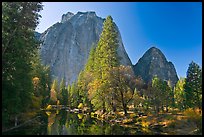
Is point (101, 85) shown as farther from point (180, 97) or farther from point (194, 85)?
point (180, 97)

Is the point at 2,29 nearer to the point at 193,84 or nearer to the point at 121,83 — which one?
the point at 121,83

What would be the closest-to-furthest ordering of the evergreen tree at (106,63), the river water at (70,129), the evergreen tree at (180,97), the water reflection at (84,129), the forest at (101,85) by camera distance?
the forest at (101,85) < the river water at (70,129) < the water reflection at (84,129) < the evergreen tree at (106,63) < the evergreen tree at (180,97)

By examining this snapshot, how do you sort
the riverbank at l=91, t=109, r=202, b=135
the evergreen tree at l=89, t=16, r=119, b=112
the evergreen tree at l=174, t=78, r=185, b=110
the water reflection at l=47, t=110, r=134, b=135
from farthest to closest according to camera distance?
the evergreen tree at l=174, t=78, r=185, b=110 < the evergreen tree at l=89, t=16, r=119, b=112 < the riverbank at l=91, t=109, r=202, b=135 < the water reflection at l=47, t=110, r=134, b=135

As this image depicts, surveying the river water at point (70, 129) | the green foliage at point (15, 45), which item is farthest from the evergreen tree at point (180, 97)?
the green foliage at point (15, 45)

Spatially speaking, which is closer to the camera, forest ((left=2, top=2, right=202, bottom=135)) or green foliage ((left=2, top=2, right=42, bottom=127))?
green foliage ((left=2, top=2, right=42, bottom=127))

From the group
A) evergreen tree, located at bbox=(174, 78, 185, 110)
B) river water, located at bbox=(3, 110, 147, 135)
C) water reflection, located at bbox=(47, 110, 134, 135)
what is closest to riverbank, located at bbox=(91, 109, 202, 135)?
river water, located at bbox=(3, 110, 147, 135)

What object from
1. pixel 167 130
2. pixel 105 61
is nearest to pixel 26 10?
pixel 167 130

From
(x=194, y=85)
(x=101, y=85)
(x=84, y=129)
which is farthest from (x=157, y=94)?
(x=84, y=129)

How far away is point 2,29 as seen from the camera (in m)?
20.0

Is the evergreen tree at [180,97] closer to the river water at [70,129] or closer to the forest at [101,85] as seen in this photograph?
the forest at [101,85]

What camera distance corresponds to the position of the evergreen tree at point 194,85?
44050mm

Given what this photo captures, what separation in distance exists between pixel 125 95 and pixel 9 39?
25.7 m

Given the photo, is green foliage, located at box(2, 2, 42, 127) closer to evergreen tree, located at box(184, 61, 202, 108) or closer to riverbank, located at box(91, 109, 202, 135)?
riverbank, located at box(91, 109, 202, 135)

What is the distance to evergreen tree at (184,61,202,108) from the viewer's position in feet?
145
